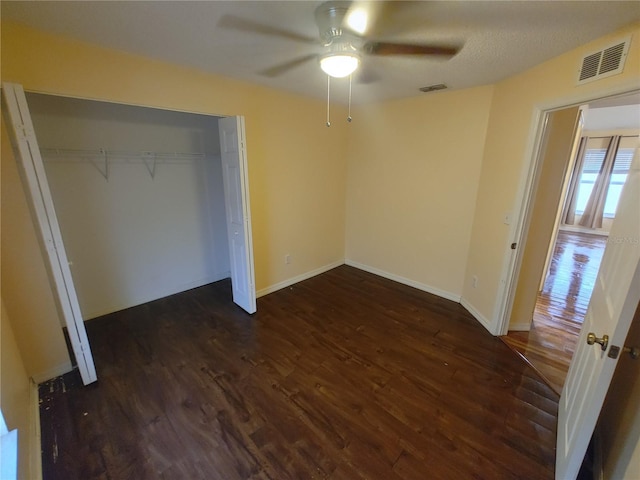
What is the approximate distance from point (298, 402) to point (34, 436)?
1.58m

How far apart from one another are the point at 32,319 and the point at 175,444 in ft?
4.65

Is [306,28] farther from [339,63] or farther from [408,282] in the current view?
[408,282]

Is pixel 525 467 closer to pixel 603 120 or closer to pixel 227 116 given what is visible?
pixel 227 116

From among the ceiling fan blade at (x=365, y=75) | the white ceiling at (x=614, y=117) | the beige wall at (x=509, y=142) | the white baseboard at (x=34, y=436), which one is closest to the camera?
the white baseboard at (x=34, y=436)

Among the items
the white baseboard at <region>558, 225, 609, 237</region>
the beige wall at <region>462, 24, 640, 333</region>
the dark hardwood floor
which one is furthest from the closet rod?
the white baseboard at <region>558, 225, 609, 237</region>

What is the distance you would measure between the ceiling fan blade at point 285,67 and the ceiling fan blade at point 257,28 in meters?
0.24

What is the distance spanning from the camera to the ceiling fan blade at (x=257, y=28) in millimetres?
1533

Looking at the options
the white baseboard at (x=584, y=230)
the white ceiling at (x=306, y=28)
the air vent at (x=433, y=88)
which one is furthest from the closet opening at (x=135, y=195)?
the white baseboard at (x=584, y=230)

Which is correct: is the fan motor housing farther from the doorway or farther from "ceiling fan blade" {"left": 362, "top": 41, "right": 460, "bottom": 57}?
the doorway

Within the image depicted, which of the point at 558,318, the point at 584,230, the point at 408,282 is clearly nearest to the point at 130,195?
the point at 408,282

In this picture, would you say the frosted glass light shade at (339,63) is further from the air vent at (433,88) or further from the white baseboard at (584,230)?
the white baseboard at (584,230)

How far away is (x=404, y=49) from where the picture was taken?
1622 millimetres

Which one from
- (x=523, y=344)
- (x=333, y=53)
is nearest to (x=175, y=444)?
(x=333, y=53)

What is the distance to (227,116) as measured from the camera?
2635 mm
